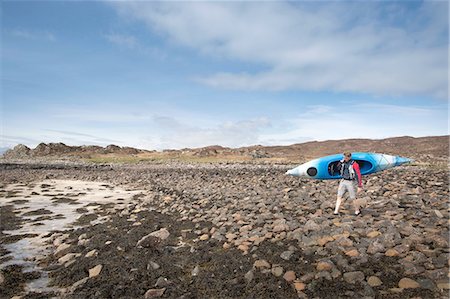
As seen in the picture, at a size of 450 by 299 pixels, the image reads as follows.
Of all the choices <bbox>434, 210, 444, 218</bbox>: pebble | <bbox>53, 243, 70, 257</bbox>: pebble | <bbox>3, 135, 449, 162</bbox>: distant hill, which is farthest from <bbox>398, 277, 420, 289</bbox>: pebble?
<bbox>3, 135, 449, 162</bbox>: distant hill

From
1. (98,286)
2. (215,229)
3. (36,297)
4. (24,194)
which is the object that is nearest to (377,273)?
(215,229)

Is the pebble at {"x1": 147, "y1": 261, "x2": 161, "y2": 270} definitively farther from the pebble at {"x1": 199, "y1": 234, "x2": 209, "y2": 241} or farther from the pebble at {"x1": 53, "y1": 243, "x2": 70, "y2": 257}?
the pebble at {"x1": 53, "y1": 243, "x2": 70, "y2": 257}

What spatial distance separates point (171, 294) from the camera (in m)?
7.89

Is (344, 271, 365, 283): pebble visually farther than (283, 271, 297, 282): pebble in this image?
No

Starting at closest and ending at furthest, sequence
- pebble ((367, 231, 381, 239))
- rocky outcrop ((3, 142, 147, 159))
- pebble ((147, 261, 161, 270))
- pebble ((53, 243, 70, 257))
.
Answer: pebble ((147, 261, 161, 270)) → pebble ((367, 231, 381, 239)) → pebble ((53, 243, 70, 257)) → rocky outcrop ((3, 142, 147, 159))

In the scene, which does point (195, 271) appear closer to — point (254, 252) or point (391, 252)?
point (254, 252)

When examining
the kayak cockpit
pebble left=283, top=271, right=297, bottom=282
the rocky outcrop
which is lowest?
pebble left=283, top=271, right=297, bottom=282

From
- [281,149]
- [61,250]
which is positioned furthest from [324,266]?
[281,149]

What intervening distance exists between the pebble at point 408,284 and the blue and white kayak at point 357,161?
11719 millimetres

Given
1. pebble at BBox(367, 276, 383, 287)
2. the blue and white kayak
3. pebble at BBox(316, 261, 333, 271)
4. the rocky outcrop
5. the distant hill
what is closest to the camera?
pebble at BBox(367, 276, 383, 287)

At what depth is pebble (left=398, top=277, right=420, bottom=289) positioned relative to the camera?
24.4 feet

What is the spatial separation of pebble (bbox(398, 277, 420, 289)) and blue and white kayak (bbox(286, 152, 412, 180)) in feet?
38.4

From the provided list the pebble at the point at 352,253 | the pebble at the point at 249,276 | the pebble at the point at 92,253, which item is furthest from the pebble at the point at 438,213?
the pebble at the point at 92,253

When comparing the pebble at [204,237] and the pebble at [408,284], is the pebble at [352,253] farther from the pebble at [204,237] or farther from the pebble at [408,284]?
the pebble at [204,237]
